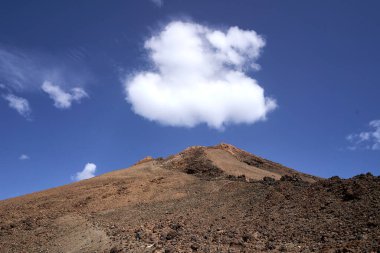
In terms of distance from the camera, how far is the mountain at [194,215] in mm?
12469

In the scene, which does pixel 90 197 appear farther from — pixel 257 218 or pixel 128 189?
pixel 257 218

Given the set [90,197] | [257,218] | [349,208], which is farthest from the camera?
[90,197]

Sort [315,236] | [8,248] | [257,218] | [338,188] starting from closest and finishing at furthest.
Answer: [315,236], [257,218], [338,188], [8,248]

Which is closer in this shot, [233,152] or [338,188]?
[338,188]

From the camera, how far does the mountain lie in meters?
12.5

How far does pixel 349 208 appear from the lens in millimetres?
13914

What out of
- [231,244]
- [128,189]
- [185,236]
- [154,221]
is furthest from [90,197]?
[231,244]

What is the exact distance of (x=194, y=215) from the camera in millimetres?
17359

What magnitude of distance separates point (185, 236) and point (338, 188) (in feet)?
21.2

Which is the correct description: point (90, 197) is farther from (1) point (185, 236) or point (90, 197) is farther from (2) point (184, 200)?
(1) point (185, 236)

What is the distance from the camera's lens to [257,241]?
12.6 meters

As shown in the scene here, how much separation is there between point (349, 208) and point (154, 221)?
7.69 metres

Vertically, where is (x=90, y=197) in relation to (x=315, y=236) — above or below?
above

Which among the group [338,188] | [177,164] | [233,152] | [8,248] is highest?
[233,152]
